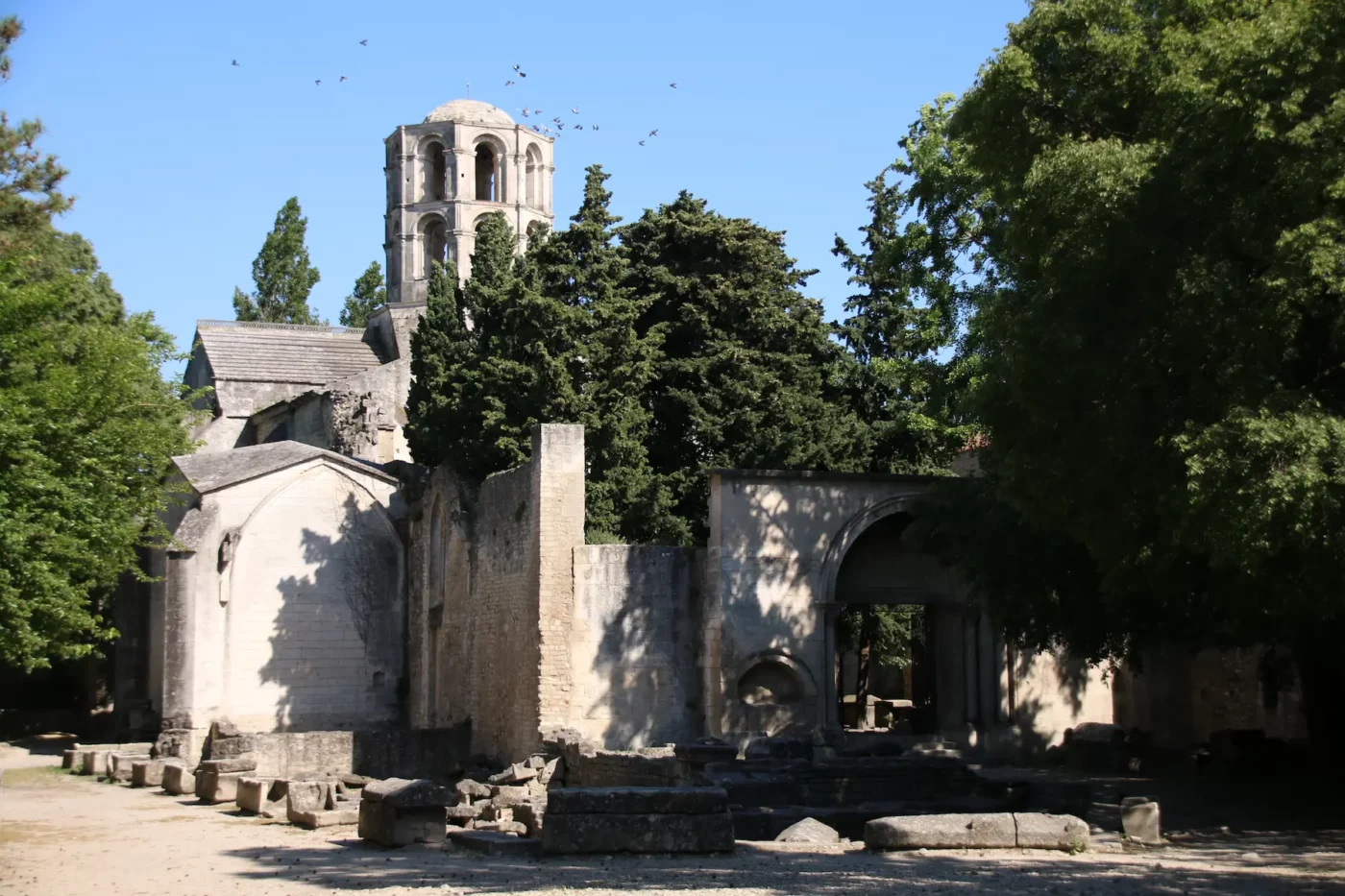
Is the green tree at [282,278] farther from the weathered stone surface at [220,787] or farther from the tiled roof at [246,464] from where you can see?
the weathered stone surface at [220,787]

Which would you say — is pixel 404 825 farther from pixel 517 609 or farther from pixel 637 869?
pixel 517 609

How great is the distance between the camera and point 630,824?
13.1 metres

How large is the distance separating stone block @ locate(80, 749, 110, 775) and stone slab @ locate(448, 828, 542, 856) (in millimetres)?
12801

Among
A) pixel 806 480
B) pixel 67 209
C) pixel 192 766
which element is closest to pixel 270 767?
pixel 192 766

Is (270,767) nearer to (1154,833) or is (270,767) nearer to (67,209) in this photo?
(67,209)

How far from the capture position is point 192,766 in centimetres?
2461

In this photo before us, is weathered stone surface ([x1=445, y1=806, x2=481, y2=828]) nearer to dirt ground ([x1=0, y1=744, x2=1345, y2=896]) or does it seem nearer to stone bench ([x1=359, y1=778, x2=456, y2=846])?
dirt ground ([x1=0, y1=744, x2=1345, y2=896])

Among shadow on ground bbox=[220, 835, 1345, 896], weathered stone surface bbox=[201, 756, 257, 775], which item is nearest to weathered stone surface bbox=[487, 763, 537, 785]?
weathered stone surface bbox=[201, 756, 257, 775]

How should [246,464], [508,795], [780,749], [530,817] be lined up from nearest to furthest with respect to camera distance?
[530,817], [508,795], [780,749], [246,464]

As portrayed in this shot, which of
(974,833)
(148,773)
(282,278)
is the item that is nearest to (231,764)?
(148,773)

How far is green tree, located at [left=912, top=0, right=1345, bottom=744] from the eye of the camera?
40.5 feet

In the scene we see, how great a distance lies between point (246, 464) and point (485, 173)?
22604 mm

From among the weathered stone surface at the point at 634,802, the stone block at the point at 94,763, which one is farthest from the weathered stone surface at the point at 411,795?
the stone block at the point at 94,763

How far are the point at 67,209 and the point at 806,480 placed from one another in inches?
579
